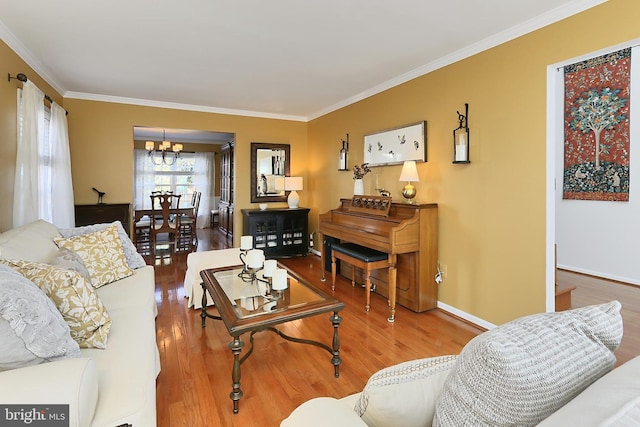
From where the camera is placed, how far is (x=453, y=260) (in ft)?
10.3

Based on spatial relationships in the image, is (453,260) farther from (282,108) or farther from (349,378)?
(282,108)

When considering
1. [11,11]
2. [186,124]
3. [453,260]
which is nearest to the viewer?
[11,11]

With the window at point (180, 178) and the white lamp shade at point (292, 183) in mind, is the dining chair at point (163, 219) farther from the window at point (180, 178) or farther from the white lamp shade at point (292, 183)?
the window at point (180, 178)

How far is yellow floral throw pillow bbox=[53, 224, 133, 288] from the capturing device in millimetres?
2279

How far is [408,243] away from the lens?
9.99 feet

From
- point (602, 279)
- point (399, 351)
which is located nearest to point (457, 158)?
point (399, 351)

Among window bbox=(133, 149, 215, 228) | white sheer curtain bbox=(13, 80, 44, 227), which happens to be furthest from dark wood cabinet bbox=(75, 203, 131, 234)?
window bbox=(133, 149, 215, 228)

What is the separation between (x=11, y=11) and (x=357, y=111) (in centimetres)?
348

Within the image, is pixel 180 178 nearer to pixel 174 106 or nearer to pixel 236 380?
pixel 174 106

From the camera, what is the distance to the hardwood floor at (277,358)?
1.81 metres

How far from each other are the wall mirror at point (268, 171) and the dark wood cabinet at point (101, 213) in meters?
1.92

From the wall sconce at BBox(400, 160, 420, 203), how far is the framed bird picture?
164mm

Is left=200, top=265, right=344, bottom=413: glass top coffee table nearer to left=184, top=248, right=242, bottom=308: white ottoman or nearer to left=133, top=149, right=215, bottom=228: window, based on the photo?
left=184, top=248, right=242, bottom=308: white ottoman

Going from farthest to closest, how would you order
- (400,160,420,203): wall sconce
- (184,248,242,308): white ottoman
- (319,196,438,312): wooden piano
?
(400,160,420,203): wall sconce, (184,248,242,308): white ottoman, (319,196,438,312): wooden piano
